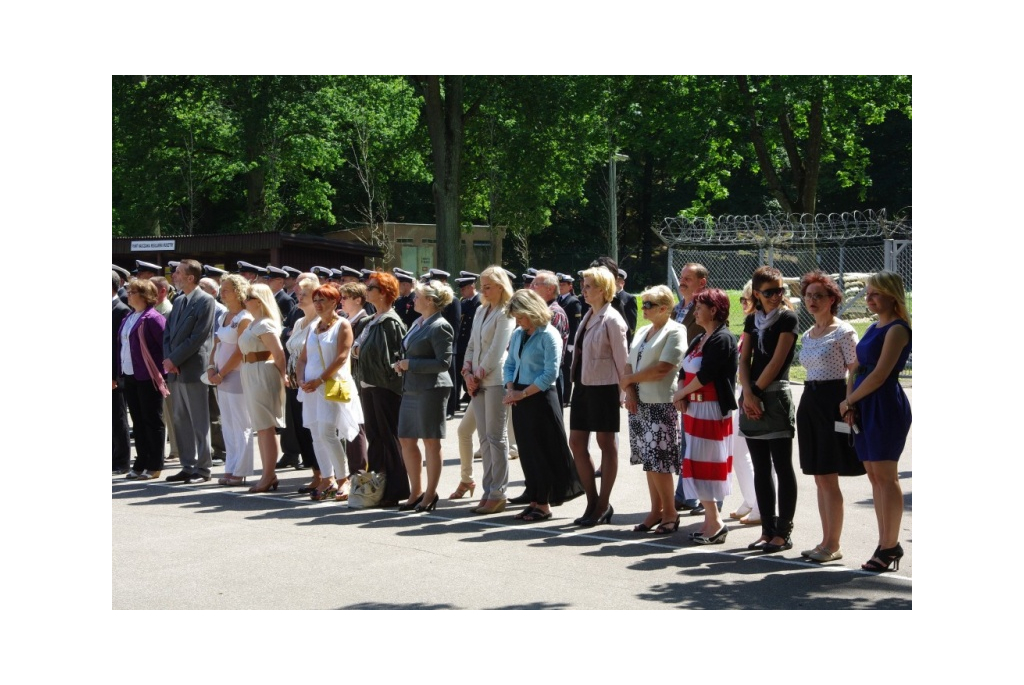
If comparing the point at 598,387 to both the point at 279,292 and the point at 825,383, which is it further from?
the point at 279,292

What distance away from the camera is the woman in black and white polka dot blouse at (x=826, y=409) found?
7.27 meters

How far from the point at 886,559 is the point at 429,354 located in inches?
155

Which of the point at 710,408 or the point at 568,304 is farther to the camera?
the point at 568,304

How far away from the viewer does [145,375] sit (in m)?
11.3

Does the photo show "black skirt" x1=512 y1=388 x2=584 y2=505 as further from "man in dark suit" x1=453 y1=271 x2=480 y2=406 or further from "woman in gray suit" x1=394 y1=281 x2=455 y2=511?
"man in dark suit" x1=453 y1=271 x2=480 y2=406

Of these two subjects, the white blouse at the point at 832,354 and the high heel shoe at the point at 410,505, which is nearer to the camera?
the white blouse at the point at 832,354

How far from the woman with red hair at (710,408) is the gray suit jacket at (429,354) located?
206 cm

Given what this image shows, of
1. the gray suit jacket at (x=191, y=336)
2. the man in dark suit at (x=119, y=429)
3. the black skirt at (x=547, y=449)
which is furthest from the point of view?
the man in dark suit at (x=119, y=429)

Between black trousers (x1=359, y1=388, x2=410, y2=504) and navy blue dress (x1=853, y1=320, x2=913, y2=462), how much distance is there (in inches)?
160

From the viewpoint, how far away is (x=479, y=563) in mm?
7332

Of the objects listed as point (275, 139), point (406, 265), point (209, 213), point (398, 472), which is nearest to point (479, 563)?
point (398, 472)

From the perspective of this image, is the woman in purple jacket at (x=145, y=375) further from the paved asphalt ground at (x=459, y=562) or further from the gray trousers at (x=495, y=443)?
the gray trousers at (x=495, y=443)

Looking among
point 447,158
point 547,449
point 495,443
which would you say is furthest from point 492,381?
point 447,158

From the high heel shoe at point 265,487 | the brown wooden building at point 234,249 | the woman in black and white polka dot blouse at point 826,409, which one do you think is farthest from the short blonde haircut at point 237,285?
the brown wooden building at point 234,249
